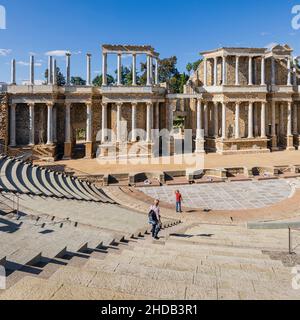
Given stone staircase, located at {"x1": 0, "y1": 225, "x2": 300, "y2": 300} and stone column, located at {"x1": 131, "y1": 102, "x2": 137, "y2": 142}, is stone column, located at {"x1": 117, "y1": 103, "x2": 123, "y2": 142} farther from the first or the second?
stone staircase, located at {"x1": 0, "y1": 225, "x2": 300, "y2": 300}

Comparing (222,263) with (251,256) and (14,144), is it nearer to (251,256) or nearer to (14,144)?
(251,256)

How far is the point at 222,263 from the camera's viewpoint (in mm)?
7758

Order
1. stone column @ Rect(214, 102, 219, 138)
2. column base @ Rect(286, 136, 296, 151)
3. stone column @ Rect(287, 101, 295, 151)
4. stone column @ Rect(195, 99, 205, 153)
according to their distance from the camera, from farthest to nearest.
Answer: stone column @ Rect(287, 101, 295, 151)
column base @ Rect(286, 136, 296, 151)
stone column @ Rect(214, 102, 219, 138)
stone column @ Rect(195, 99, 205, 153)

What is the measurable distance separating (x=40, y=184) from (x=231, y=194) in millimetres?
11829

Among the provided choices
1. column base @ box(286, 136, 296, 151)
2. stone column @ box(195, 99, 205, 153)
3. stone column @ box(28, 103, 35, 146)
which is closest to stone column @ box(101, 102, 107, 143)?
stone column @ box(28, 103, 35, 146)

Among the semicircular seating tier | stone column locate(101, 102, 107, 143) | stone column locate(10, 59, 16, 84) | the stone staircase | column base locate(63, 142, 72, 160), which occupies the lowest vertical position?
the stone staircase

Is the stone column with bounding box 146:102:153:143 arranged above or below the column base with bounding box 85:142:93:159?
above

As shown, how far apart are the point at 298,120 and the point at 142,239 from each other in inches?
1581

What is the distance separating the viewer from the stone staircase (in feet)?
18.6

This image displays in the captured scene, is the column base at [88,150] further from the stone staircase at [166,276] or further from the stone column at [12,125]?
the stone staircase at [166,276]

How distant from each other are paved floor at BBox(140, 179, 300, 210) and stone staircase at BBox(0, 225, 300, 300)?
10085 millimetres

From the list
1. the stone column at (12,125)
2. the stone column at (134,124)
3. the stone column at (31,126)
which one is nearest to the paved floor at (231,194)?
the stone column at (134,124)

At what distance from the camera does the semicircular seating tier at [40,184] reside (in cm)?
1504
